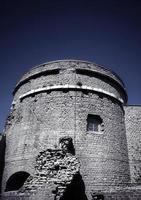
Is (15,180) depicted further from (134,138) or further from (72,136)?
(134,138)

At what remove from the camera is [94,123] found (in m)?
11.2

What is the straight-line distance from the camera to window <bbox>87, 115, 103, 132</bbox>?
1108 centimetres

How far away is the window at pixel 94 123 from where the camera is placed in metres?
11.1

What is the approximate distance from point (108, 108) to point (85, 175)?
4.10 meters

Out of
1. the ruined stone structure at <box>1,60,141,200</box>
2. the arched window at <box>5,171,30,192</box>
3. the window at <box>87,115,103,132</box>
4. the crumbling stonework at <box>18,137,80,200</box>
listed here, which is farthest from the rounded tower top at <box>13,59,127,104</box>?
the arched window at <box>5,171,30,192</box>

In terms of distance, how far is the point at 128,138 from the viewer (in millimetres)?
12156

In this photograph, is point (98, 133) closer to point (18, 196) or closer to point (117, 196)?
point (117, 196)

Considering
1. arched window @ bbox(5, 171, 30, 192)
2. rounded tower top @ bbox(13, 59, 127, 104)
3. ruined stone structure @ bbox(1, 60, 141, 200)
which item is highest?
rounded tower top @ bbox(13, 59, 127, 104)

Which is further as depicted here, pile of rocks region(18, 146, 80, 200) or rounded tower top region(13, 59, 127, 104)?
rounded tower top region(13, 59, 127, 104)

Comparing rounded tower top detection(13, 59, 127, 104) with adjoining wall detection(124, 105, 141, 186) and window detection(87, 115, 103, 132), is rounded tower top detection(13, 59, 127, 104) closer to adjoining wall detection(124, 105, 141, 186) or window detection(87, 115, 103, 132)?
adjoining wall detection(124, 105, 141, 186)

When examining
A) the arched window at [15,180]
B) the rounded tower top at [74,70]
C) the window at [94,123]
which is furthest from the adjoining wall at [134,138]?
the arched window at [15,180]

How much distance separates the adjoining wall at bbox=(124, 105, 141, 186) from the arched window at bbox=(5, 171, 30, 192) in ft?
18.9

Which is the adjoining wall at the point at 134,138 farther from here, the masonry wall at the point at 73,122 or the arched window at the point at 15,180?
the arched window at the point at 15,180

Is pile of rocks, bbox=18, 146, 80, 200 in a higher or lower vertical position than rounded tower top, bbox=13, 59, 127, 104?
lower
